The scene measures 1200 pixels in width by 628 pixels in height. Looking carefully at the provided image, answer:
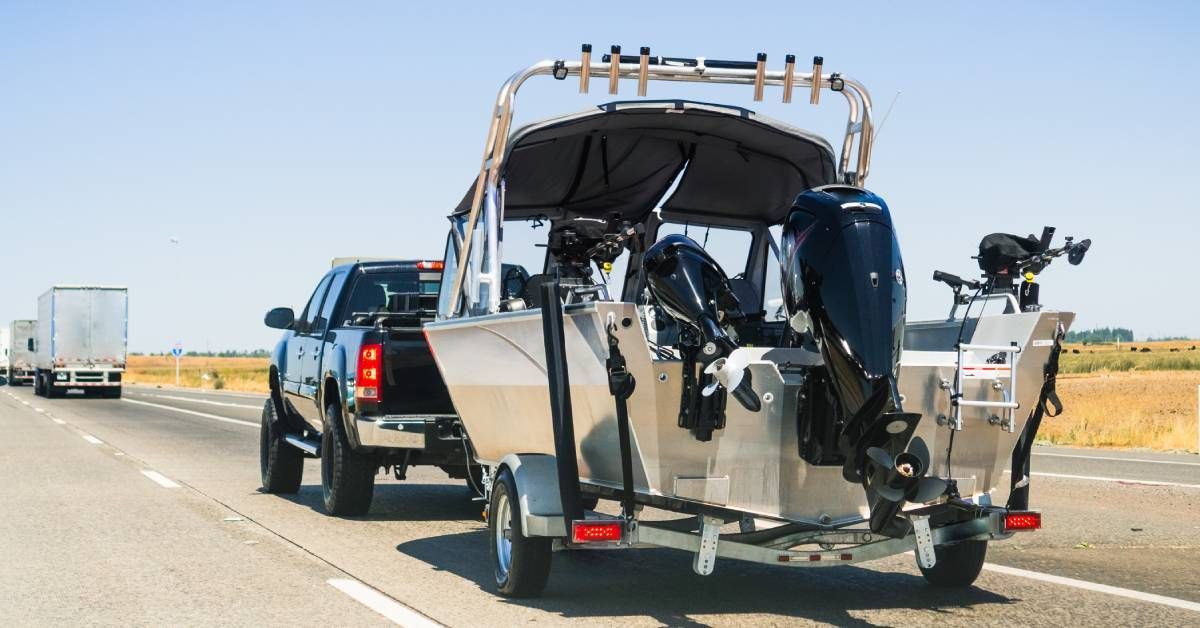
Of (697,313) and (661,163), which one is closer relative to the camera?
(697,313)

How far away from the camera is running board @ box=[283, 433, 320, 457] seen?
13.2 metres

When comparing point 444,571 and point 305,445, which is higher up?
point 305,445

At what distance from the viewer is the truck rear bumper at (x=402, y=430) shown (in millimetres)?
11273

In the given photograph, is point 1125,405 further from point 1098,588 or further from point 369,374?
point 1098,588

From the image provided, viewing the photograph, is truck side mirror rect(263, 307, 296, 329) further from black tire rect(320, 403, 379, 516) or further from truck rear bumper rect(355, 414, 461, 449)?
truck rear bumper rect(355, 414, 461, 449)

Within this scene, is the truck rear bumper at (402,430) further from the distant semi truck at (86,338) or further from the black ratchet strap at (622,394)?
the distant semi truck at (86,338)

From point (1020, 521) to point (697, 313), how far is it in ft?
6.61

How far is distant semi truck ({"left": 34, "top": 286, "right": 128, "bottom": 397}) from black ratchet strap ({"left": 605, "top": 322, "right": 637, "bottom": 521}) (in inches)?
1851

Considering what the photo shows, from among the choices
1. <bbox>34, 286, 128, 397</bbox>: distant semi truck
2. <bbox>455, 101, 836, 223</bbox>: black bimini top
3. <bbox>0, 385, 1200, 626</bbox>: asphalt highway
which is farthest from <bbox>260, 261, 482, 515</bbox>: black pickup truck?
<bbox>34, 286, 128, 397</bbox>: distant semi truck

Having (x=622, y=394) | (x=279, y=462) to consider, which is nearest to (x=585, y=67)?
(x=622, y=394)

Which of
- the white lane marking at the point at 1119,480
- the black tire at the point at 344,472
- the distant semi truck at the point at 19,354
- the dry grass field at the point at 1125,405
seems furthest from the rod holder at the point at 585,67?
the distant semi truck at the point at 19,354

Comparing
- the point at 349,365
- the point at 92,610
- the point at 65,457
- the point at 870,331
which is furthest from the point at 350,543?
the point at 65,457

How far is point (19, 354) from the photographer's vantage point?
246 feet

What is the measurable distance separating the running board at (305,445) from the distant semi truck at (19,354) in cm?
6123
